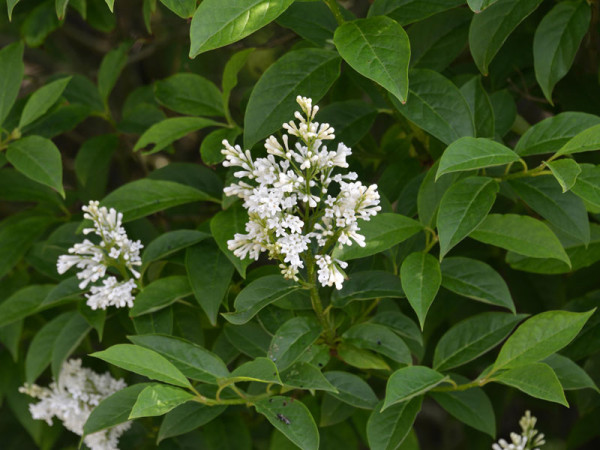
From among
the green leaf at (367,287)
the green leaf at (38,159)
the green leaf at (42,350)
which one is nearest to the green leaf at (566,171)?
the green leaf at (367,287)

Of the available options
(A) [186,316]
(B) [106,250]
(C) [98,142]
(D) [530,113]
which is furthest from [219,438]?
(D) [530,113]

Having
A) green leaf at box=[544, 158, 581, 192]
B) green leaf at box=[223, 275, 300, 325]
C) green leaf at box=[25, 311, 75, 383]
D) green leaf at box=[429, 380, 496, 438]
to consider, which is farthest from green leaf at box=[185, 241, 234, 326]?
green leaf at box=[544, 158, 581, 192]

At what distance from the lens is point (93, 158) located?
5.65 ft

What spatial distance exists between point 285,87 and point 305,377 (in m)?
0.47

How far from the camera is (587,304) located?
4.69 feet

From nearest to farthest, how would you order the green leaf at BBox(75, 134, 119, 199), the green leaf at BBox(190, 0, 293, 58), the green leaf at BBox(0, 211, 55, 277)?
the green leaf at BBox(190, 0, 293, 58), the green leaf at BBox(0, 211, 55, 277), the green leaf at BBox(75, 134, 119, 199)

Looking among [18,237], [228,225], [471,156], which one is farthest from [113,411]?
[471,156]

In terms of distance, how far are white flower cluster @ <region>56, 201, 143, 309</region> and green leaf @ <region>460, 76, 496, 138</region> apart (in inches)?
24.6

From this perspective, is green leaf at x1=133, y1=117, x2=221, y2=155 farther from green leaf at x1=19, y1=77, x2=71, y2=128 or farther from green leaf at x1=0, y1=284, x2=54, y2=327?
green leaf at x1=0, y1=284, x2=54, y2=327

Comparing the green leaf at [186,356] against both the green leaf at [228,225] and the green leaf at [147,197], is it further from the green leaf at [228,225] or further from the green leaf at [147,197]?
the green leaf at [147,197]

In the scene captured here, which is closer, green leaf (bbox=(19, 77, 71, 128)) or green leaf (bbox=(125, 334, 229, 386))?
green leaf (bbox=(125, 334, 229, 386))

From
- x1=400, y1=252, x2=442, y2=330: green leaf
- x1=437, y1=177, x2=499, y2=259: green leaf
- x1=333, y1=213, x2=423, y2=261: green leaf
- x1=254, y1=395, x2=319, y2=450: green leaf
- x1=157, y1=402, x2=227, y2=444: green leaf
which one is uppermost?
x1=437, y1=177, x2=499, y2=259: green leaf

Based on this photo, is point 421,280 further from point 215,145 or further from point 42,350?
point 42,350

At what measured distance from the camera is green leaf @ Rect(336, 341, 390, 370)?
1242 millimetres
